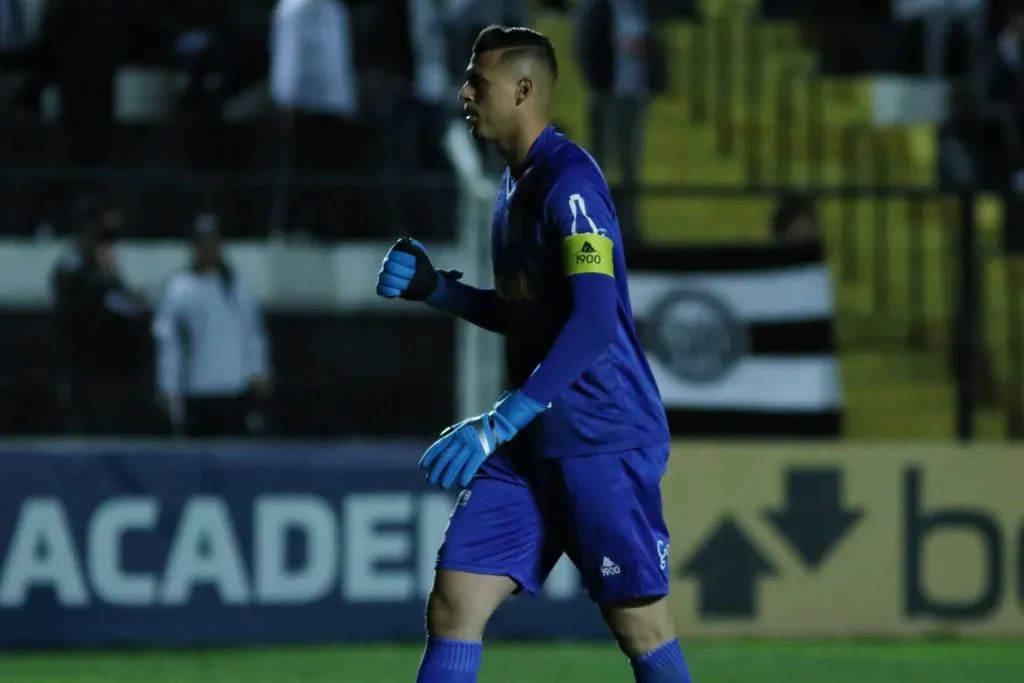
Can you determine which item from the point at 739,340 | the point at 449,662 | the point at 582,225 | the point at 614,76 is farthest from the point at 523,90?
the point at 614,76

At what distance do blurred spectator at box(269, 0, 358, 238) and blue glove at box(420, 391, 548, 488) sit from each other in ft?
23.4

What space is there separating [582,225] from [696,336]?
513 centimetres

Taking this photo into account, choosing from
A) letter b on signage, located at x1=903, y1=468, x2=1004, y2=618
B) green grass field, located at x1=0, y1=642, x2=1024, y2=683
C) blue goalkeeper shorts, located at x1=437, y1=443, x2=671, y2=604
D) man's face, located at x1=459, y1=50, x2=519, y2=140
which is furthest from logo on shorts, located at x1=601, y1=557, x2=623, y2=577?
letter b on signage, located at x1=903, y1=468, x2=1004, y2=618

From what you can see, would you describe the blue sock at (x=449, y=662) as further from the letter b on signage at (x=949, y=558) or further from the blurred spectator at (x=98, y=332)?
the blurred spectator at (x=98, y=332)

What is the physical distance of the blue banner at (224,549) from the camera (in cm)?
880

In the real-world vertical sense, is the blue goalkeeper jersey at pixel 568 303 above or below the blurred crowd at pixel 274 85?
below

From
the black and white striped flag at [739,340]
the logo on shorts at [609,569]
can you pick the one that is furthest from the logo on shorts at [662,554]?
Answer: the black and white striped flag at [739,340]

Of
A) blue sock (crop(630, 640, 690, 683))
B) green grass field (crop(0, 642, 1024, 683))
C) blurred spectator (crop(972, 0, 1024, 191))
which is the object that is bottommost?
green grass field (crop(0, 642, 1024, 683))

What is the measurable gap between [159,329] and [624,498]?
534cm

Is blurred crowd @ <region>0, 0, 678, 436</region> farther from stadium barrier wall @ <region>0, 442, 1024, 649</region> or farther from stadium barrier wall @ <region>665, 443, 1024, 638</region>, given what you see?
stadium barrier wall @ <region>665, 443, 1024, 638</region>

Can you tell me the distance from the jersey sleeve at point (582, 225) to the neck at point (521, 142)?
0.21m

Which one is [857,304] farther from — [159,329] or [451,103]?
[159,329]

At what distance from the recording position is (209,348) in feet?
33.1

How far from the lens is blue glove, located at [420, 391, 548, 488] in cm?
481
